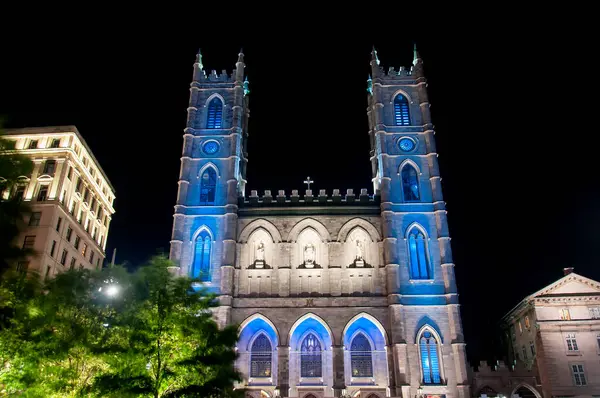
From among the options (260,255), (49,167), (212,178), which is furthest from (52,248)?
(260,255)

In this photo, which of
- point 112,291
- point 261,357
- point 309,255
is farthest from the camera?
point 309,255

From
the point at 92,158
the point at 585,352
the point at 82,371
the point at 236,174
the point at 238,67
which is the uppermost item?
the point at 238,67

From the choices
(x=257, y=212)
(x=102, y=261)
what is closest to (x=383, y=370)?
(x=257, y=212)

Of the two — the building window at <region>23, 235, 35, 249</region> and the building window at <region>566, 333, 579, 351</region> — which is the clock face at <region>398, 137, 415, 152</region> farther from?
the building window at <region>23, 235, 35, 249</region>

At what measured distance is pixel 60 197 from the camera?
46.5m

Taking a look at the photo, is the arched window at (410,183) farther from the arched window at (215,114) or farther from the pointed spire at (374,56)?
the arched window at (215,114)

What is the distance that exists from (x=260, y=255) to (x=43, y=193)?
2138 cm

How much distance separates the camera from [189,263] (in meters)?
39.0

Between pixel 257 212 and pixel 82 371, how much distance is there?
21229 millimetres

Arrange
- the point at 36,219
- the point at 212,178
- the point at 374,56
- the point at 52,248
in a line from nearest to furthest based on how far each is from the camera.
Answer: the point at 212,178 < the point at 52,248 < the point at 36,219 < the point at 374,56

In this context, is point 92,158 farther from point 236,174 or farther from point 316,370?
point 316,370

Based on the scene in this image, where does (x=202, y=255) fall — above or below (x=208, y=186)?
below

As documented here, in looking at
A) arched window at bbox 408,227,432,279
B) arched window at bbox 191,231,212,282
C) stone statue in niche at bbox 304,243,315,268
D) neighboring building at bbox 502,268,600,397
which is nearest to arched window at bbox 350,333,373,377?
arched window at bbox 408,227,432,279

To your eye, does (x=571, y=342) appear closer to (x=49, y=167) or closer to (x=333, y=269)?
(x=333, y=269)
